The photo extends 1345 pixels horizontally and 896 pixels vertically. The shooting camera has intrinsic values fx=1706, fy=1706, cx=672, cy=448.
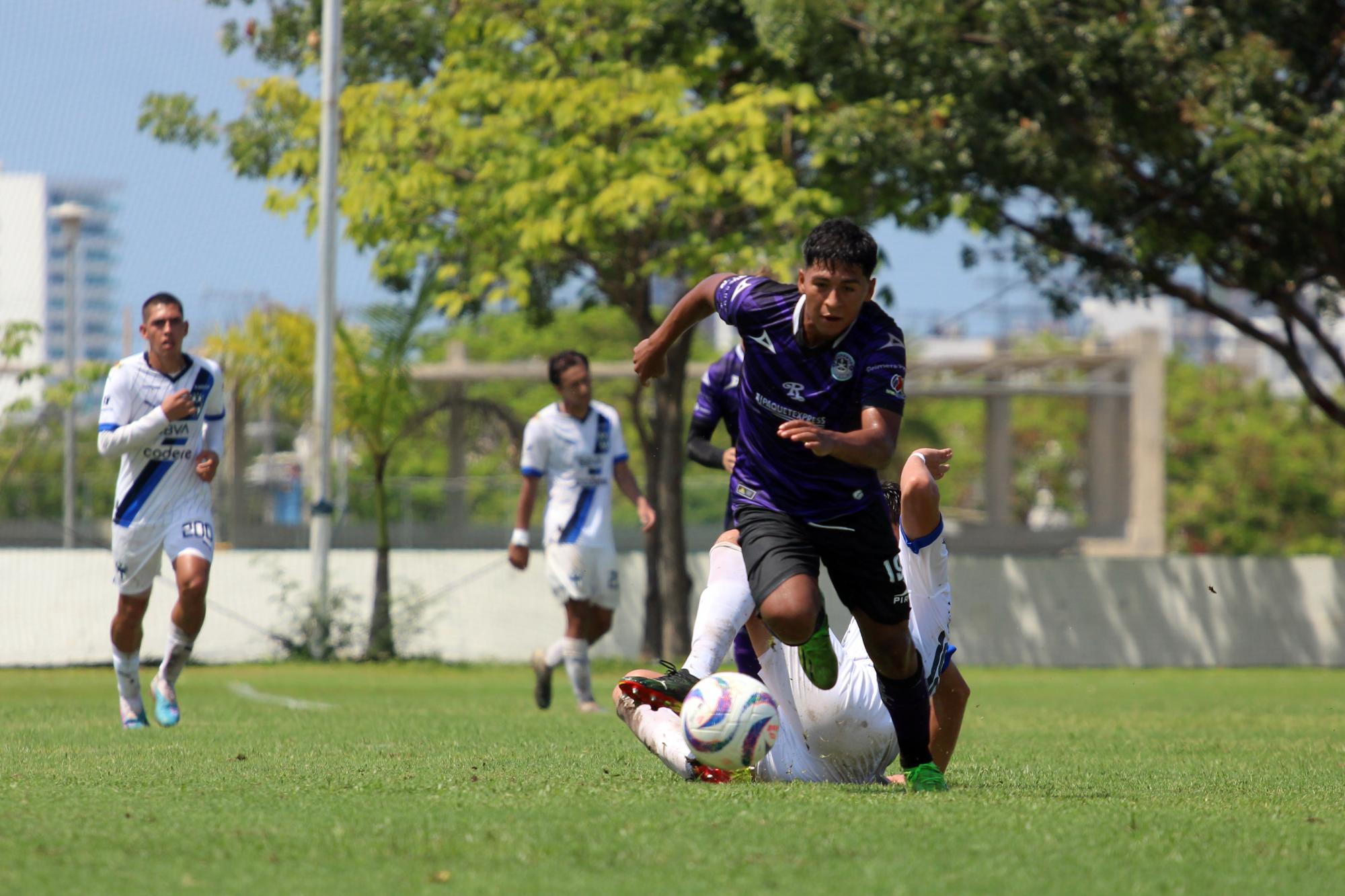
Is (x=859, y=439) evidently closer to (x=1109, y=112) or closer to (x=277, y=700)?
(x=277, y=700)

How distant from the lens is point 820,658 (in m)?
5.96

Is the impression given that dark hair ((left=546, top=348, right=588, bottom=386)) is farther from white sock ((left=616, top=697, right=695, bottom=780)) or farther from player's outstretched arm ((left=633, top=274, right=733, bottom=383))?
white sock ((left=616, top=697, right=695, bottom=780))

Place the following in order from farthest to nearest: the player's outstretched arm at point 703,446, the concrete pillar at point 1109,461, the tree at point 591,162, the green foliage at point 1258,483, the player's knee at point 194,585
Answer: the green foliage at point 1258,483 → the concrete pillar at point 1109,461 → the tree at point 591,162 → the player's knee at point 194,585 → the player's outstretched arm at point 703,446

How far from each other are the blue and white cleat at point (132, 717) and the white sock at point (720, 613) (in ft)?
14.7

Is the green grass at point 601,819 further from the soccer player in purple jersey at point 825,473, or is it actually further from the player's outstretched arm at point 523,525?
the player's outstretched arm at point 523,525

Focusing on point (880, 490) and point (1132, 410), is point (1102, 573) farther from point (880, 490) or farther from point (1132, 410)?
point (1132, 410)

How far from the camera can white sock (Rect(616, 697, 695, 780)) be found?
607 cm

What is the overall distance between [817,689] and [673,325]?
1453 mm

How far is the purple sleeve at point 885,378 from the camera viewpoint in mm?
5730

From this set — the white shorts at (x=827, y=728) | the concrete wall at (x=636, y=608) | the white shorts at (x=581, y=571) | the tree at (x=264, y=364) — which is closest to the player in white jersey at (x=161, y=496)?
the white shorts at (x=581, y=571)

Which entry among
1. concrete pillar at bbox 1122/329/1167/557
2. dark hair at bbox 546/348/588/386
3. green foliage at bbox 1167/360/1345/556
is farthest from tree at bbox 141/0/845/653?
green foliage at bbox 1167/360/1345/556

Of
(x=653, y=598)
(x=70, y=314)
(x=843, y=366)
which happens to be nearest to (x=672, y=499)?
(x=653, y=598)

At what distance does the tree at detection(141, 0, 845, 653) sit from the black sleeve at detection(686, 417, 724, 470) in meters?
9.07

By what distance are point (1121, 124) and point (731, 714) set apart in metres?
14.5
